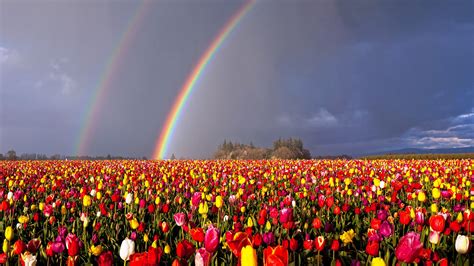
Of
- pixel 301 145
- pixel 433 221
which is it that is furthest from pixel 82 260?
pixel 301 145

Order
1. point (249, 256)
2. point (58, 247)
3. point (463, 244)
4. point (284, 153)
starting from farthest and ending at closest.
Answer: point (284, 153) → point (58, 247) → point (463, 244) → point (249, 256)

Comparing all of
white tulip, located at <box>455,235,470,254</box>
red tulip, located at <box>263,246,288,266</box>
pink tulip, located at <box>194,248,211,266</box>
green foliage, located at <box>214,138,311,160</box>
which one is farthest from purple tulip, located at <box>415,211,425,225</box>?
green foliage, located at <box>214,138,311,160</box>

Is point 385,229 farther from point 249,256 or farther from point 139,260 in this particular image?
point 139,260

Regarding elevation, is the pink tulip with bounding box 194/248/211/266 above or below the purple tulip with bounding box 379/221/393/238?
above

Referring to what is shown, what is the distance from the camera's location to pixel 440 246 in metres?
4.09

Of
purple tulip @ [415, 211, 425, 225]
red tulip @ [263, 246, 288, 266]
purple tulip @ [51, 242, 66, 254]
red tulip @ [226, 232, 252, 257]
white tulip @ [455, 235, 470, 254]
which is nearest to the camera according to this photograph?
red tulip @ [263, 246, 288, 266]

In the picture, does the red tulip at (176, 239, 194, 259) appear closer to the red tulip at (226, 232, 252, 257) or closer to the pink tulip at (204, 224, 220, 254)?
the pink tulip at (204, 224, 220, 254)

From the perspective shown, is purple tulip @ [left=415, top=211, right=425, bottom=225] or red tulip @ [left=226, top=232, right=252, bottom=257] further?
purple tulip @ [left=415, top=211, right=425, bottom=225]

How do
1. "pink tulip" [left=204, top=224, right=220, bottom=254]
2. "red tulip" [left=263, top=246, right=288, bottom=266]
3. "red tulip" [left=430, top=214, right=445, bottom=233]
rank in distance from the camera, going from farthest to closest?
1. "red tulip" [left=430, top=214, right=445, bottom=233]
2. "pink tulip" [left=204, top=224, right=220, bottom=254]
3. "red tulip" [left=263, top=246, right=288, bottom=266]

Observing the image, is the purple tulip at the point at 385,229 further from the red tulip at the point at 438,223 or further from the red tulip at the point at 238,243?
the red tulip at the point at 238,243

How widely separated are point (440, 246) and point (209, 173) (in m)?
9.45

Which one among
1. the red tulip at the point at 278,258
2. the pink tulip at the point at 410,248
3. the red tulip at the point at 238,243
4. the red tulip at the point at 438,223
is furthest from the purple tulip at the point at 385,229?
the red tulip at the point at 278,258

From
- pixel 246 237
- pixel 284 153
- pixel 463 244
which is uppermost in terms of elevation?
pixel 284 153

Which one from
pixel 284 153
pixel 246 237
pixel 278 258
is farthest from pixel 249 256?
pixel 284 153
